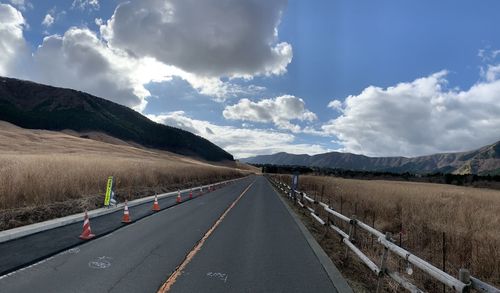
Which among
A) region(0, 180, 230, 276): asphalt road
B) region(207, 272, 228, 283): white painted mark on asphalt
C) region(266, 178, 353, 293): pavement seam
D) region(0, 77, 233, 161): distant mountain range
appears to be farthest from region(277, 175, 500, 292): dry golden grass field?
region(0, 77, 233, 161): distant mountain range

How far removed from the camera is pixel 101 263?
8.66 m

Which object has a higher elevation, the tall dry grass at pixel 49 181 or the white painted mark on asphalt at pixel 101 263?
the tall dry grass at pixel 49 181

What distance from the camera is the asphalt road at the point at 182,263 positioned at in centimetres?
719

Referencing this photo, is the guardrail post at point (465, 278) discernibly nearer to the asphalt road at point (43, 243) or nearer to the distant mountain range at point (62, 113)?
the asphalt road at point (43, 243)

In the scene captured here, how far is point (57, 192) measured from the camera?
1841 centimetres

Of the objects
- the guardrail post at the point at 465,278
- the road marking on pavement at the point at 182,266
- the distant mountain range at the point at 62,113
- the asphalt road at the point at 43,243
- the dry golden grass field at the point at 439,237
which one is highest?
the distant mountain range at the point at 62,113

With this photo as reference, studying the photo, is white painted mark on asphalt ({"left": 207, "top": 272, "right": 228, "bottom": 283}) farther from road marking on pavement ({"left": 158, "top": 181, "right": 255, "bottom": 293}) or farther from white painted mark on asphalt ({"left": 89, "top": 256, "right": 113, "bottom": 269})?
white painted mark on asphalt ({"left": 89, "top": 256, "right": 113, "bottom": 269})

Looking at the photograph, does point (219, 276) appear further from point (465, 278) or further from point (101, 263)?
point (465, 278)

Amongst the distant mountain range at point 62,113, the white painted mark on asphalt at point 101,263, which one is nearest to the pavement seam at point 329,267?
the white painted mark on asphalt at point 101,263

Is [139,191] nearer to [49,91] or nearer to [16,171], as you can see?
[16,171]

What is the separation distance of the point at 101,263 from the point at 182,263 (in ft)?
5.23

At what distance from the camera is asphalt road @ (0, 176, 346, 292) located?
283 inches

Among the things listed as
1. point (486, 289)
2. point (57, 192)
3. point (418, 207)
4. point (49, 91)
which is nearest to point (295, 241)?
point (486, 289)

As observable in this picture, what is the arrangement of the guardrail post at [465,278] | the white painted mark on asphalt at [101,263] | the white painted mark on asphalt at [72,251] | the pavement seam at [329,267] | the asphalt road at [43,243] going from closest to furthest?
1. the guardrail post at [465,278]
2. the pavement seam at [329,267]
3. the white painted mark on asphalt at [101,263]
4. the asphalt road at [43,243]
5. the white painted mark on asphalt at [72,251]
